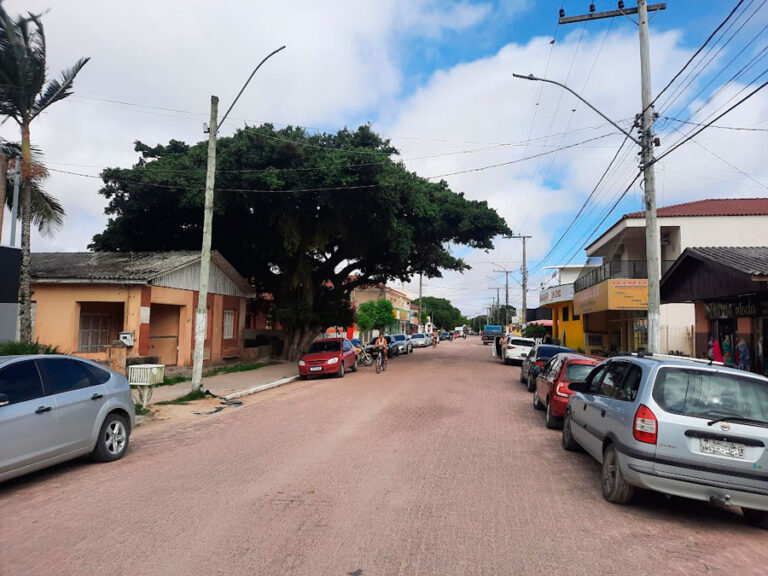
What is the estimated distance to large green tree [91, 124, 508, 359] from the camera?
22703 millimetres

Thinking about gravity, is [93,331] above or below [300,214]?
below

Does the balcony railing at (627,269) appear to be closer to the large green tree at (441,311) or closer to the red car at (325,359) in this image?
the red car at (325,359)

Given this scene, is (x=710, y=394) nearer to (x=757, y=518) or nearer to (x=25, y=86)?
(x=757, y=518)

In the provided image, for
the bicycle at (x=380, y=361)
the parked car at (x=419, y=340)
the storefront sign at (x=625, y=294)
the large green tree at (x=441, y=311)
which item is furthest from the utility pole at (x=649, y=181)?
the large green tree at (x=441, y=311)

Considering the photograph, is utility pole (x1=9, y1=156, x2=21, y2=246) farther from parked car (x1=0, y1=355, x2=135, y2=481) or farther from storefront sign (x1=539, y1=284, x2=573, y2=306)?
storefront sign (x1=539, y1=284, x2=573, y2=306)

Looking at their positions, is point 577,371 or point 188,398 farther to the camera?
point 188,398

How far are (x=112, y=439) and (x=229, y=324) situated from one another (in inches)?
708

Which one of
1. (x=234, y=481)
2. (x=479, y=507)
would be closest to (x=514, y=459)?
(x=479, y=507)

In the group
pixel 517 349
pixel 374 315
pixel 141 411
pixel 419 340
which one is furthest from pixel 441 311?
pixel 141 411

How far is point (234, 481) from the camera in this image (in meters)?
6.47

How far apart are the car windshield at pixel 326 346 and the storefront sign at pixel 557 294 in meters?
21.6

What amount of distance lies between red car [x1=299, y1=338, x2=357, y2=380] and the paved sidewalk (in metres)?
0.93

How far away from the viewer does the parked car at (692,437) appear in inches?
201

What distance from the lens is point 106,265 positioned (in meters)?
20.9
